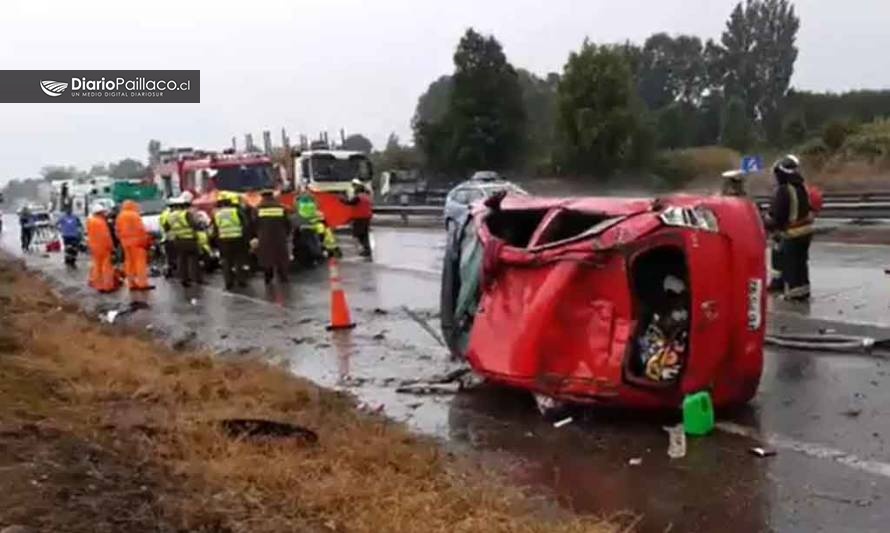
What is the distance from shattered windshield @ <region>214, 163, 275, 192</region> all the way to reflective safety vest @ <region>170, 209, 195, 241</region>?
4551 millimetres

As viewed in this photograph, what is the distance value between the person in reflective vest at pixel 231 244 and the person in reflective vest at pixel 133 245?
4.18 ft

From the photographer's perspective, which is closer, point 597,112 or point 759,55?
point 597,112

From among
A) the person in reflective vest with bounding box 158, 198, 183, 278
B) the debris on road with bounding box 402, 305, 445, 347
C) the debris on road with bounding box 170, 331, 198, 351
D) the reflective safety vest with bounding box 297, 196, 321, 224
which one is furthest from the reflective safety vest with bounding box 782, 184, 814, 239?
the person in reflective vest with bounding box 158, 198, 183, 278

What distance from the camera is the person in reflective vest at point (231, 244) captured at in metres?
17.7

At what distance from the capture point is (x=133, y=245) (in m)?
18.4

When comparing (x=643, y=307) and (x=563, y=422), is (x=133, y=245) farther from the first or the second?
(x=643, y=307)

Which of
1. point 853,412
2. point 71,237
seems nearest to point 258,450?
point 853,412

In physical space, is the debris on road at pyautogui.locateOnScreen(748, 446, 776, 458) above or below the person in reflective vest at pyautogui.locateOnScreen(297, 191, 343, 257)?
below

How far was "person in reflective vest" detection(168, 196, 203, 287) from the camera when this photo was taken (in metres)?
18.9

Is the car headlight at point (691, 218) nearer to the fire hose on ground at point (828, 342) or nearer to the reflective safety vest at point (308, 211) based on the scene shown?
the fire hose on ground at point (828, 342)

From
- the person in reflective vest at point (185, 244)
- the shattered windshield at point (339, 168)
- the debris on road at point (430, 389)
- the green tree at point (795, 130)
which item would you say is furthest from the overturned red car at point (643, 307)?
the green tree at point (795, 130)

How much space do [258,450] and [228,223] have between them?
12369 millimetres

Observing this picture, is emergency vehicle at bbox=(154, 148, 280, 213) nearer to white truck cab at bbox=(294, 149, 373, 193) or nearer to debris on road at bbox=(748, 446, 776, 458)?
white truck cab at bbox=(294, 149, 373, 193)

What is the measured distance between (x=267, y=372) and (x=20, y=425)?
3157 mm
